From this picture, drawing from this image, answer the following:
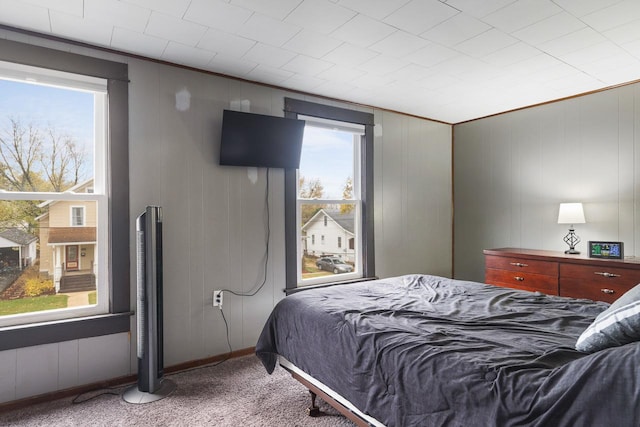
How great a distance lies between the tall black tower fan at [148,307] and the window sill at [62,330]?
30 centimetres

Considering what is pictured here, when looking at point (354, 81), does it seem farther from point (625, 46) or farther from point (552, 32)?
point (625, 46)

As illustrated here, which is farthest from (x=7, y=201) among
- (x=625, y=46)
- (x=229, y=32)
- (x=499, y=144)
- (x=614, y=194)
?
(x=614, y=194)

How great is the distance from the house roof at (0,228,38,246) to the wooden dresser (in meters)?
4.10

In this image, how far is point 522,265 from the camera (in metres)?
3.72

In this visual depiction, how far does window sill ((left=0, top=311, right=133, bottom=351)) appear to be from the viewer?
2.40 m

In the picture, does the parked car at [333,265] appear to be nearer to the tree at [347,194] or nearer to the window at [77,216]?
the tree at [347,194]

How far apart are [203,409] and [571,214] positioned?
363 centimetres

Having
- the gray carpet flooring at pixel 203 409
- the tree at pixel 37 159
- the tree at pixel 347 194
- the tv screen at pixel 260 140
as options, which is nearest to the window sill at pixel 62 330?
the gray carpet flooring at pixel 203 409

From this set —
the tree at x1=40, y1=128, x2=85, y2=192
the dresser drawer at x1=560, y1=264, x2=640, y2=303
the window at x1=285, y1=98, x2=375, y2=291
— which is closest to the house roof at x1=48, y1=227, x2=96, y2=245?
the tree at x1=40, y1=128, x2=85, y2=192

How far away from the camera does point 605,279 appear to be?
10.4 ft

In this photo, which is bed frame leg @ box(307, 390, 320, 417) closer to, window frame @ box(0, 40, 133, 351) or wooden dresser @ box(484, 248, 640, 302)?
window frame @ box(0, 40, 133, 351)

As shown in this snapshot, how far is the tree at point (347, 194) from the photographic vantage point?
13.4ft

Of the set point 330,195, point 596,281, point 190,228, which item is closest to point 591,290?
point 596,281

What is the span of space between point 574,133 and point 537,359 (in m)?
3.33
